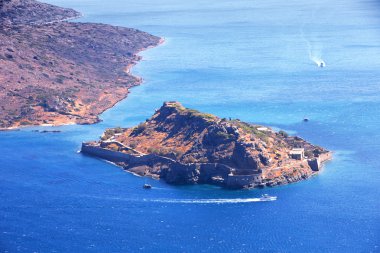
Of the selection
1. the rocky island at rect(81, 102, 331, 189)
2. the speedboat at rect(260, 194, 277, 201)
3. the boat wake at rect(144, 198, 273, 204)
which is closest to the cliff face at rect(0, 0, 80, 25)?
the rocky island at rect(81, 102, 331, 189)

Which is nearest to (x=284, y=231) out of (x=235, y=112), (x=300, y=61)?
(x=235, y=112)

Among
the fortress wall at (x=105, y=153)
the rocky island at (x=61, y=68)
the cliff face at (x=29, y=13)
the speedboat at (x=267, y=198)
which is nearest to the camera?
the speedboat at (x=267, y=198)

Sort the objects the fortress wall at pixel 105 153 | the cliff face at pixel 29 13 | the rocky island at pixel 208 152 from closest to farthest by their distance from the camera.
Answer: the rocky island at pixel 208 152 < the fortress wall at pixel 105 153 < the cliff face at pixel 29 13

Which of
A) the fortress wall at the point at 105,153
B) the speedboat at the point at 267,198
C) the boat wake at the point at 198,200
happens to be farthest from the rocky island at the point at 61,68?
the speedboat at the point at 267,198

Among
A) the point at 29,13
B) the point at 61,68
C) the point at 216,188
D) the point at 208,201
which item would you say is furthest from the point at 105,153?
the point at 29,13

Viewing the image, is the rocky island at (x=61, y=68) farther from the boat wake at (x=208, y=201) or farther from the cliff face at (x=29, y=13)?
the boat wake at (x=208, y=201)

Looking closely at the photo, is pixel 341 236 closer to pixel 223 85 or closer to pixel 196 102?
pixel 196 102

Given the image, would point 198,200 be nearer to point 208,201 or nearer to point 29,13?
point 208,201
